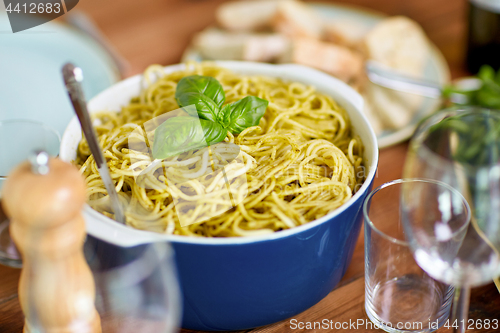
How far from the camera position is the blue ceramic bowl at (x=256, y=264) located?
79cm

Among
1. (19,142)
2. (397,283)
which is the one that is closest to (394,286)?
(397,283)

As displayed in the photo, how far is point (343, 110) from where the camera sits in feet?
4.01

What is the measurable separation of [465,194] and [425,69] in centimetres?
87

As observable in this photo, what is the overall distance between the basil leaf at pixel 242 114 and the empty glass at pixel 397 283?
32 centimetres

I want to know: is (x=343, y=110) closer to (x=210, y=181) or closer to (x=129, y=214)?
(x=210, y=181)

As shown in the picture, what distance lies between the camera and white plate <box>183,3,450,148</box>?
153 cm

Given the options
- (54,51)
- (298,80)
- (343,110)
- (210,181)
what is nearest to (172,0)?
(54,51)

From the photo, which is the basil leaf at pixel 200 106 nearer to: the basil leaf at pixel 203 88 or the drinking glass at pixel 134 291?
the basil leaf at pixel 203 88

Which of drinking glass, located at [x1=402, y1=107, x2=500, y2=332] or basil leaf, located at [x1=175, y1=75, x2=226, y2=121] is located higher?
basil leaf, located at [x1=175, y1=75, x2=226, y2=121]

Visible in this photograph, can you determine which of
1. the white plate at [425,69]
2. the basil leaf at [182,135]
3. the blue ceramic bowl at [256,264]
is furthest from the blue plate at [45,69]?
the basil leaf at [182,135]

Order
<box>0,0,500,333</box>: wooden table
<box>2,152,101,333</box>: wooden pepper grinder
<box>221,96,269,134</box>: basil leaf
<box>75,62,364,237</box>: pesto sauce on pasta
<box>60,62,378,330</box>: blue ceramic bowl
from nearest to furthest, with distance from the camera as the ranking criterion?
<box>2,152,101,333</box>: wooden pepper grinder
<box>60,62,378,330</box>: blue ceramic bowl
<box>75,62,364,237</box>: pesto sauce on pasta
<box>221,96,269,134</box>: basil leaf
<box>0,0,500,333</box>: wooden table

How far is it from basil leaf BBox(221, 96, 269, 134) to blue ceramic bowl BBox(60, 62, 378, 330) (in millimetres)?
277

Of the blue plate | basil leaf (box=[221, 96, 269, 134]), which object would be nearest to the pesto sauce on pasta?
basil leaf (box=[221, 96, 269, 134])

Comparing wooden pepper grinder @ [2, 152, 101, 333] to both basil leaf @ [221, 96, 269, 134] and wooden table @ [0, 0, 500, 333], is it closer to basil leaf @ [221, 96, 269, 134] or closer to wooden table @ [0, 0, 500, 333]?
basil leaf @ [221, 96, 269, 134]
